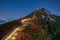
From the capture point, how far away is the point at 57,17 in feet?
9.94

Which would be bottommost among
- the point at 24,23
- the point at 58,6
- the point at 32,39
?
the point at 32,39

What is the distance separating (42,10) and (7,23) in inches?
20.5

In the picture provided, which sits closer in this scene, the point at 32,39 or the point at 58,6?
the point at 32,39

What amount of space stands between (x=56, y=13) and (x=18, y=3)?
564mm

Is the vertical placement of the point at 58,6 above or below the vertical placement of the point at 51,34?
above

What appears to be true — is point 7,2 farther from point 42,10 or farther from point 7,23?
point 42,10

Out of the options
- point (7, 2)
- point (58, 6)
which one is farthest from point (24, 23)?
point (58, 6)

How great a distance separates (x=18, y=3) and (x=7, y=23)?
0.32 meters

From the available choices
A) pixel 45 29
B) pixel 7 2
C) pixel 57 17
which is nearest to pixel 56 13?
pixel 57 17

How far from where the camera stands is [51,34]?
294 centimetres

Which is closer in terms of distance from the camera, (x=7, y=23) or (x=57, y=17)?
Answer: (x=7, y=23)

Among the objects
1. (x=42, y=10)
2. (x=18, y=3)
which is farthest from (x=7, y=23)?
(x=42, y=10)

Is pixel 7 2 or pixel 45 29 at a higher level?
pixel 7 2

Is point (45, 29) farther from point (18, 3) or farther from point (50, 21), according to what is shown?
point (18, 3)
